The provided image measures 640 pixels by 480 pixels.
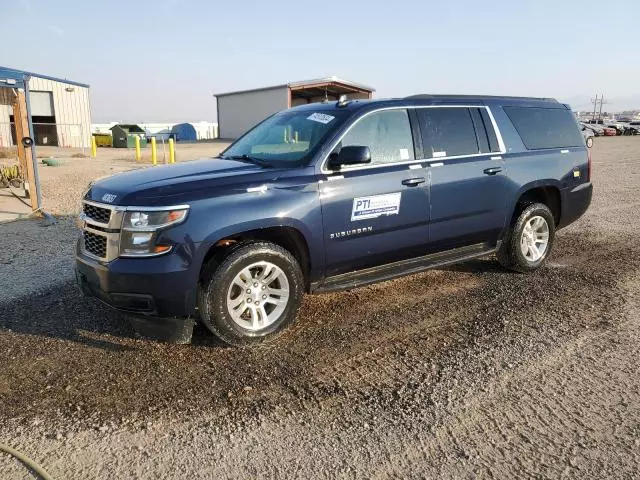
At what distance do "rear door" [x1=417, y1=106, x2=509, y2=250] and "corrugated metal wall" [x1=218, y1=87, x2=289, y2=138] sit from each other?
35.6 m

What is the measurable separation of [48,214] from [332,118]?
6833mm

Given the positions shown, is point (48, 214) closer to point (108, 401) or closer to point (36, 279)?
point (36, 279)

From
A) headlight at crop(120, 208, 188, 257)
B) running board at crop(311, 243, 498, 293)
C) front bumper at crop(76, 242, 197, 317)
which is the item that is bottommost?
running board at crop(311, 243, 498, 293)

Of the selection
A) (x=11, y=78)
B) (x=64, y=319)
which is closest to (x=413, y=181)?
(x=64, y=319)

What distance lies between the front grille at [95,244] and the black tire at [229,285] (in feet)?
2.48

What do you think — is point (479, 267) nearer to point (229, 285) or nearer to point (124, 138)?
point (229, 285)

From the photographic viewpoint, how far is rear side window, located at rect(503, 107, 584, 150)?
5723mm

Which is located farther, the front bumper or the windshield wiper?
the windshield wiper

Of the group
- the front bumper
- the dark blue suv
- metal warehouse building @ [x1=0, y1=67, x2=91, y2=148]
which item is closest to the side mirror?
the dark blue suv

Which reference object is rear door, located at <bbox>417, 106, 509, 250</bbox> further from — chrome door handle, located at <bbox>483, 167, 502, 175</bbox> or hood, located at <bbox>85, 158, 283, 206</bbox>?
hood, located at <bbox>85, 158, 283, 206</bbox>

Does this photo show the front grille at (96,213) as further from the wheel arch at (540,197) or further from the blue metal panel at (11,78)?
the blue metal panel at (11,78)

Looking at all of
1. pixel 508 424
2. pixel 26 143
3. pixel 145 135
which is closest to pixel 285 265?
pixel 508 424

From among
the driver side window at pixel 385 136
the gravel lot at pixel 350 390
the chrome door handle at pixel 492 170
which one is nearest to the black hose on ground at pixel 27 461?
the gravel lot at pixel 350 390

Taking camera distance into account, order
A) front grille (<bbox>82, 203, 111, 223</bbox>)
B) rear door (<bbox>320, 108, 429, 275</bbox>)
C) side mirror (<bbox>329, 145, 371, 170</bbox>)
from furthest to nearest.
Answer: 1. rear door (<bbox>320, 108, 429, 275</bbox>)
2. side mirror (<bbox>329, 145, 371, 170</bbox>)
3. front grille (<bbox>82, 203, 111, 223</bbox>)
